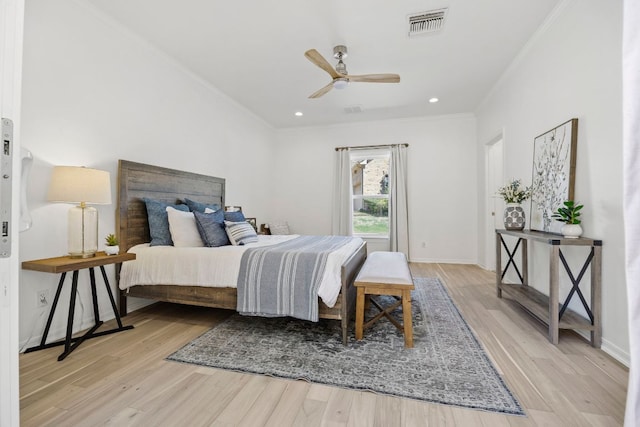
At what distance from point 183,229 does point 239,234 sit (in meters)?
0.55

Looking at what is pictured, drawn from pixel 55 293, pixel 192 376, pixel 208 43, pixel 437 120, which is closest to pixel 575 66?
pixel 437 120

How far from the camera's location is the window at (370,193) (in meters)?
5.73

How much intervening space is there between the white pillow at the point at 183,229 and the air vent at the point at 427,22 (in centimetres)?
290

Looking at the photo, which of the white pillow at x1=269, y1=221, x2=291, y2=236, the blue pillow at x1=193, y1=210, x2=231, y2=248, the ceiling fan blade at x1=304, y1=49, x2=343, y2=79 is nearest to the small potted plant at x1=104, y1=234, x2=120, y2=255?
the blue pillow at x1=193, y1=210, x2=231, y2=248

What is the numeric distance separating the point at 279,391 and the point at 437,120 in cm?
526

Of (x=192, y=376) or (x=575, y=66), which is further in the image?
(x=575, y=66)

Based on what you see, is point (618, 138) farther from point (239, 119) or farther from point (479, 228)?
point (239, 119)

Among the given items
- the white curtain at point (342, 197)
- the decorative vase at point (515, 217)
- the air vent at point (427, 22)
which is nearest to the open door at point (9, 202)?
the air vent at point (427, 22)

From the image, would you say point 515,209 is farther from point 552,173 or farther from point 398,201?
point 398,201

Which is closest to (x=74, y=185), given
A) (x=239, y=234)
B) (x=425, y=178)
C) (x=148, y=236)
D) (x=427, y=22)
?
(x=148, y=236)

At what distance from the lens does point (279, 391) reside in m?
1.58

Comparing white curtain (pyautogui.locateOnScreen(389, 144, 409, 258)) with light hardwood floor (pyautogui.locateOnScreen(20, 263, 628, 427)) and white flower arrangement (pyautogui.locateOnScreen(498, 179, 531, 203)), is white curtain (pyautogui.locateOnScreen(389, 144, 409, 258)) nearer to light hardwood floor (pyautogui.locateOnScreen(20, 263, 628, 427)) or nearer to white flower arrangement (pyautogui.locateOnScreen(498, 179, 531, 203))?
white flower arrangement (pyautogui.locateOnScreen(498, 179, 531, 203))

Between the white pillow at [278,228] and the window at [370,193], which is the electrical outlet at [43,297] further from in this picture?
the window at [370,193]

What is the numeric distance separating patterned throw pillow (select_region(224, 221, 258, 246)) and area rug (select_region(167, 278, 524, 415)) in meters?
0.74
